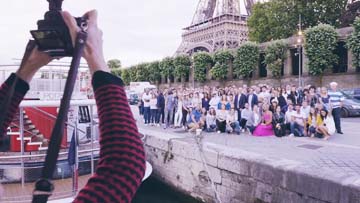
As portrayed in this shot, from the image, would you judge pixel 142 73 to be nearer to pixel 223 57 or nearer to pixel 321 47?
pixel 223 57

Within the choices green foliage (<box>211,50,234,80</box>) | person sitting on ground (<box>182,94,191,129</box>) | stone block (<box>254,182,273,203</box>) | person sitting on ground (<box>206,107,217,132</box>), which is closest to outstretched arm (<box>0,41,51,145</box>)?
stone block (<box>254,182,273,203</box>)

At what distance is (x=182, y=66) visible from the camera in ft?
165

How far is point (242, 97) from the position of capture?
1527 cm

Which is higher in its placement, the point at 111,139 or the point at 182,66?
the point at 182,66

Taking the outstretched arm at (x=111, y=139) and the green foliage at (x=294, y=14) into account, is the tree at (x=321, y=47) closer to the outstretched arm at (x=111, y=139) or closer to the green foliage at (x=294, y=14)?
the green foliage at (x=294, y=14)

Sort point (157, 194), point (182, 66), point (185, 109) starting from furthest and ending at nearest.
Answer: point (182, 66) < point (185, 109) < point (157, 194)

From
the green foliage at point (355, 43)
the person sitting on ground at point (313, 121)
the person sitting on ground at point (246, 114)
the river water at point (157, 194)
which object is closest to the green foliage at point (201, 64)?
the green foliage at point (355, 43)

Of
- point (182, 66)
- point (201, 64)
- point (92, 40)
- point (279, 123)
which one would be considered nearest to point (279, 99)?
point (279, 123)

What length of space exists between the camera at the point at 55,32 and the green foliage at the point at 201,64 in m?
45.7

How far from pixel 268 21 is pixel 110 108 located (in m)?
48.7

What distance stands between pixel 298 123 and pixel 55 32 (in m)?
12.9

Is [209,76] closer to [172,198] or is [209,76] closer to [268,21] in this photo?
[268,21]

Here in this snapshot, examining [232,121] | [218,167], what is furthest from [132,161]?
[232,121]

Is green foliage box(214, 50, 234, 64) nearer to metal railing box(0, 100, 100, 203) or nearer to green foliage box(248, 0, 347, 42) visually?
green foliage box(248, 0, 347, 42)
